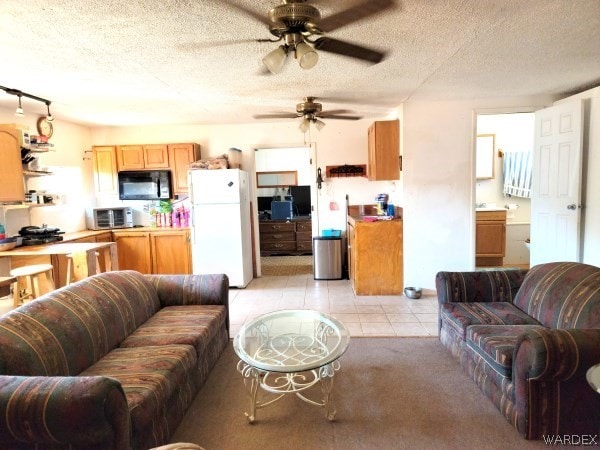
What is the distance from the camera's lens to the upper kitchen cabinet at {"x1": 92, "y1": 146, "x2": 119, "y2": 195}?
16.5ft

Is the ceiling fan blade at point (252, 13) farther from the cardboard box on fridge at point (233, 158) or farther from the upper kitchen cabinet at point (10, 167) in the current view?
the upper kitchen cabinet at point (10, 167)

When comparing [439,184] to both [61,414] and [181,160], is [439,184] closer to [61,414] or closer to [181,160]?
[181,160]

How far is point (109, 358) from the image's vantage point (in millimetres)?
1934

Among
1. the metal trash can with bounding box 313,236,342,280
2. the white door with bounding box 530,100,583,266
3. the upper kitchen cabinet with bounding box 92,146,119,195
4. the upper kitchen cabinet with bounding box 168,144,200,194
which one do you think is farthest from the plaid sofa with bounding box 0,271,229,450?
the white door with bounding box 530,100,583,266

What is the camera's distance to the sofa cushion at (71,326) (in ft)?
5.08

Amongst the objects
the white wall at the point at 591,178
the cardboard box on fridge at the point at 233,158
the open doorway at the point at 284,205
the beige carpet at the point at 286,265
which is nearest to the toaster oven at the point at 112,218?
the cardboard box on fridge at the point at 233,158

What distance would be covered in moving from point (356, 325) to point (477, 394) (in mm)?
1307

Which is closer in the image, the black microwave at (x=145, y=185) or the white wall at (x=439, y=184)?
the white wall at (x=439, y=184)

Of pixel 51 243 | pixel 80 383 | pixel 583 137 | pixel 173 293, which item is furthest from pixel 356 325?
pixel 51 243

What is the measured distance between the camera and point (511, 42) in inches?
95.0

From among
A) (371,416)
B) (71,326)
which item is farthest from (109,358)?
(371,416)

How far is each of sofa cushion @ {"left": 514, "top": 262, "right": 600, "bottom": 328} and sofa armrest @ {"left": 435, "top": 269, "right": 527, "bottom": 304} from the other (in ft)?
0.30

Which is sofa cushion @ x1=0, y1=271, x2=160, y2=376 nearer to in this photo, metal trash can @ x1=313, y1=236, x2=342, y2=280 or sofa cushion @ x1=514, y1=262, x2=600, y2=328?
sofa cushion @ x1=514, y1=262, x2=600, y2=328

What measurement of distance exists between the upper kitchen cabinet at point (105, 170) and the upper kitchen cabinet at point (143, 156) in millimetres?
119
